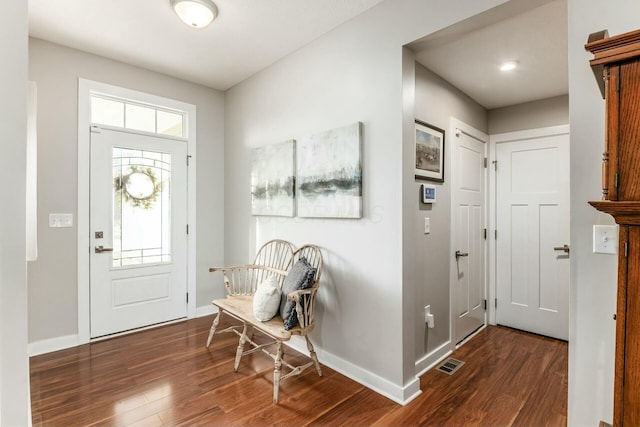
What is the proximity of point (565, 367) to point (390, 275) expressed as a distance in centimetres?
175

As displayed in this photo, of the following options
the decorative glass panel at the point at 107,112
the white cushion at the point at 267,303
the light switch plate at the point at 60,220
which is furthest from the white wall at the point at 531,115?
the light switch plate at the point at 60,220

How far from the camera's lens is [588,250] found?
4.49ft

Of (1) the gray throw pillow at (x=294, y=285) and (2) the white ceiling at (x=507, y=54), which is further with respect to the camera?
(1) the gray throw pillow at (x=294, y=285)

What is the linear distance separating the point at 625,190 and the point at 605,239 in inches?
22.7

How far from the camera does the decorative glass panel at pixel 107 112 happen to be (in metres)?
3.05

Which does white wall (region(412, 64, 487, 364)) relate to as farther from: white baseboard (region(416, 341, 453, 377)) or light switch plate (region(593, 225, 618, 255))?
light switch plate (region(593, 225, 618, 255))

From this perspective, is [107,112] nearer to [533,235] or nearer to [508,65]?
[508,65]

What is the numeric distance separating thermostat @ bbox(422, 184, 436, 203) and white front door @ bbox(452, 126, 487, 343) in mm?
450

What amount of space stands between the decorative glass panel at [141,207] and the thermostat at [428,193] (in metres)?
2.68

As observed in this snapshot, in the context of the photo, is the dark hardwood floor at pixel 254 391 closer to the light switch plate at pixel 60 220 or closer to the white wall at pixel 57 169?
the white wall at pixel 57 169

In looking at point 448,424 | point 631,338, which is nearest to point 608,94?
point 631,338

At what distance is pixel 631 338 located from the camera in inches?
35.0

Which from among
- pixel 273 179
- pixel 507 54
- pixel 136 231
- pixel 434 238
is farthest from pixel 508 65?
pixel 136 231

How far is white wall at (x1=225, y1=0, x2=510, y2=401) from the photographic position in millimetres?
2068
